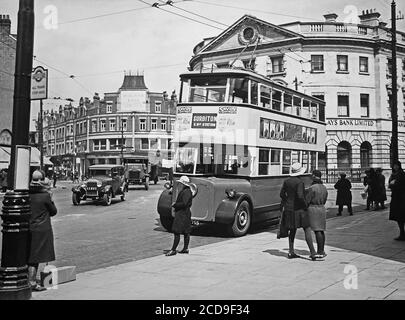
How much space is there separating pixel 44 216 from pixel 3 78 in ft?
92.9

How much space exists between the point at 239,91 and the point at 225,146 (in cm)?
162

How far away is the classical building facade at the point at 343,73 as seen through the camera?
44188mm

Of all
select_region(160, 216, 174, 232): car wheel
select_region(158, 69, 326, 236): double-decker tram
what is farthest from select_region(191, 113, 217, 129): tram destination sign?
select_region(160, 216, 174, 232): car wheel

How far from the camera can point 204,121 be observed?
496 inches

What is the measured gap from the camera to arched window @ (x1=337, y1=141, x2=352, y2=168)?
44.5m

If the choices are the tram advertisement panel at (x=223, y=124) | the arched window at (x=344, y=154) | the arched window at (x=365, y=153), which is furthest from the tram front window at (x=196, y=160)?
the arched window at (x=365, y=153)

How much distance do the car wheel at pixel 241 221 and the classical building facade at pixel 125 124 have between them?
2349 inches

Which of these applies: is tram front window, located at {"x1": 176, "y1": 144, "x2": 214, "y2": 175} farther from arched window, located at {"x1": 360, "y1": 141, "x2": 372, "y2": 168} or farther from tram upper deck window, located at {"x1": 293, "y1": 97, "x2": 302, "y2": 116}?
arched window, located at {"x1": 360, "y1": 141, "x2": 372, "y2": 168}

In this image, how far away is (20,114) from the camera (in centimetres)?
598

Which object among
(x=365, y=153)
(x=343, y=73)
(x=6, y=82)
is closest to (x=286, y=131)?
(x=6, y=82)

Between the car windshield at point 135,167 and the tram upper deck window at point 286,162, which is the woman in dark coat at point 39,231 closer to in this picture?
the tram upper deck window at point 286,162

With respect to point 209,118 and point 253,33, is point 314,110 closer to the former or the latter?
point 209,118
